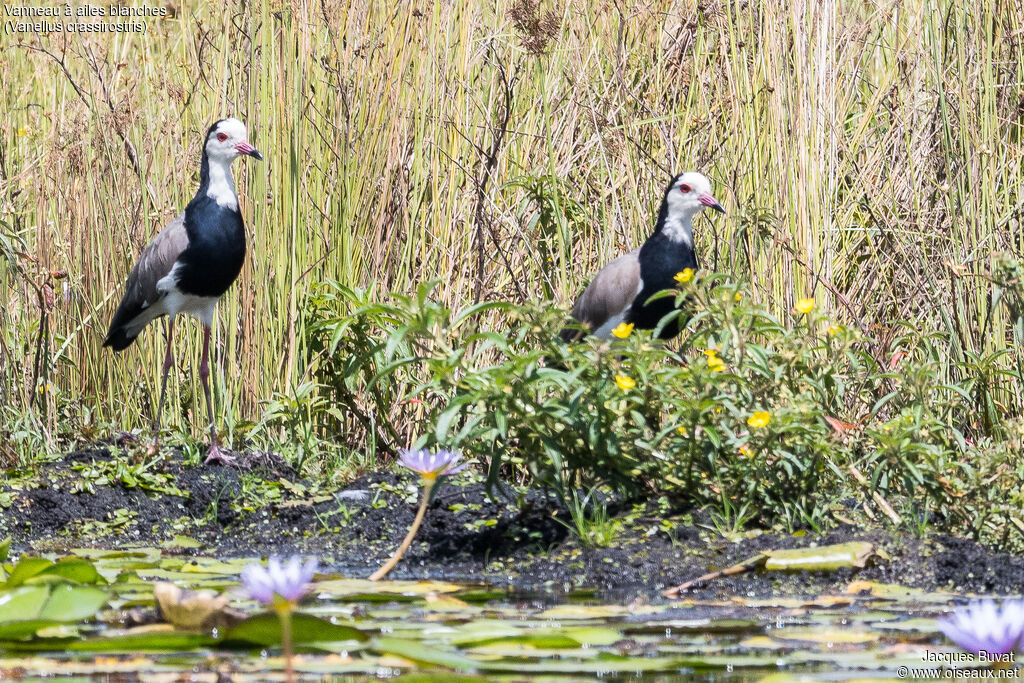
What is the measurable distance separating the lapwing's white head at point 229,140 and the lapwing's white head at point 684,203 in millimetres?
1554

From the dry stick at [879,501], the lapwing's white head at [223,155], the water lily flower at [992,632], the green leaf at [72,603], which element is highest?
the lapwing's white head at [223,155]

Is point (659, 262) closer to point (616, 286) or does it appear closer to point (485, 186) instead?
point (616, 286)

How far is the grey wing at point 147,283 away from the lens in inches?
197

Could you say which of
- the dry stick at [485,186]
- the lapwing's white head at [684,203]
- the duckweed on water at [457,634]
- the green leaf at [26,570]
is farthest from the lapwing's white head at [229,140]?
the green leaf at [26,570]

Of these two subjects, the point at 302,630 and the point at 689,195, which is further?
the point at 689,195

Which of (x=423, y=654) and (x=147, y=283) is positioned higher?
(x=147, y=283)

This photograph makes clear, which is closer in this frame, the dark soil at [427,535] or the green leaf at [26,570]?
the green leaf at [26,570]

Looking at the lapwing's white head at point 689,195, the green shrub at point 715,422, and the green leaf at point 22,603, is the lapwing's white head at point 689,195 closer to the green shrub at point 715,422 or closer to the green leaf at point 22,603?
the green shrub at point 715,422

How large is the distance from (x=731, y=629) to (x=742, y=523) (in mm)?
798

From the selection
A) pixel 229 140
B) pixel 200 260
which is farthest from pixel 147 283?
pixel 229 140

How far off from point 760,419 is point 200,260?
7.66 feet

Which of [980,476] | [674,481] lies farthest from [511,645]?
[980,476]

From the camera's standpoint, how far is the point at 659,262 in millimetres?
5121

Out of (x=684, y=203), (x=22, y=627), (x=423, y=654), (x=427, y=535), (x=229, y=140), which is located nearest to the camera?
(x=423, y=654)
